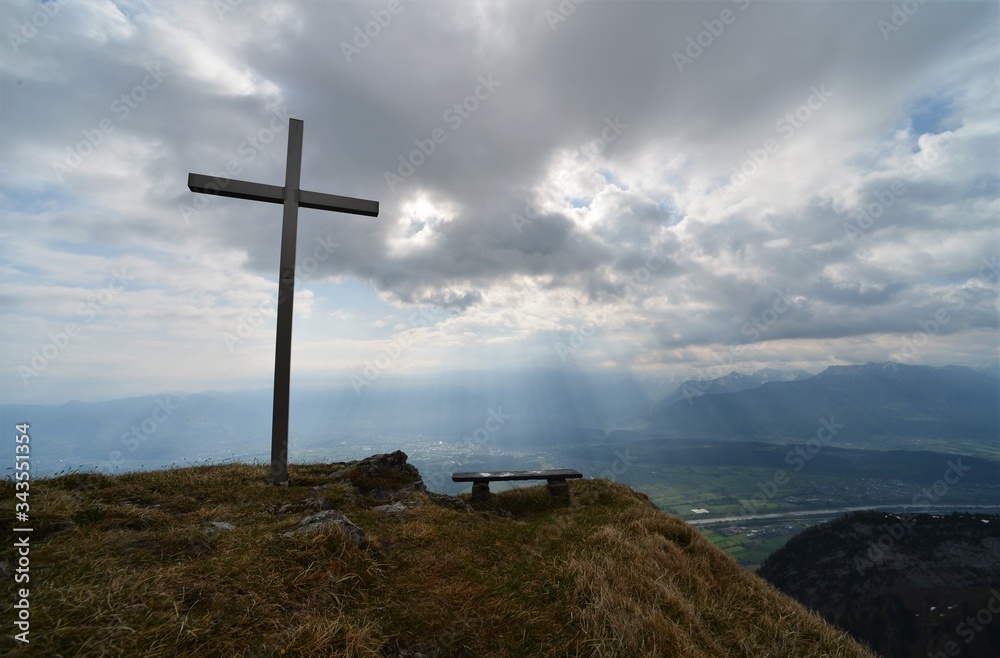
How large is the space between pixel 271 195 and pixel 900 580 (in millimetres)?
69966

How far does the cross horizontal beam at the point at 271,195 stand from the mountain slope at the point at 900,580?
52948 millimetres

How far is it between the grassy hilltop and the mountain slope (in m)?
48.0

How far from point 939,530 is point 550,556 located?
263 ft

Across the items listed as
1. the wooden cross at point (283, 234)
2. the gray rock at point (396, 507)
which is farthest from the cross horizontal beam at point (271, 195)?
the gray rock at point (396, 507)

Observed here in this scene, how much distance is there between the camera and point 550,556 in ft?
20.0

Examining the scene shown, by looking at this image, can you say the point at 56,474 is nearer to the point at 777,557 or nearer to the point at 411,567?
the point at 411,567

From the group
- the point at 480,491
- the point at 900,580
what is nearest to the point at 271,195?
the point at 480,491

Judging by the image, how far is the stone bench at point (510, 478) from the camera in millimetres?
10875

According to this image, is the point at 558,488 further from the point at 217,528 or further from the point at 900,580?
the point at 900,580

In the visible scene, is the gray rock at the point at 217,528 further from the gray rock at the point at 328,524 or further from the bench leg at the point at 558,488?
the bench leg at the point at 558,488

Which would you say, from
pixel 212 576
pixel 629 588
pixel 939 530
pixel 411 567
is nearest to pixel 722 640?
pixel 629 588

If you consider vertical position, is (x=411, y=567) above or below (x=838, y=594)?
above

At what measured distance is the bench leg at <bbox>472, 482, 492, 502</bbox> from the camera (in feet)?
35.9

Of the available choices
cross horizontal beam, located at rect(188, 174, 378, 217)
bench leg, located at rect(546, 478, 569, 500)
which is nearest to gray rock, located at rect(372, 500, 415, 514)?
bench leg, located at rect(546, 478, 569, 500)
